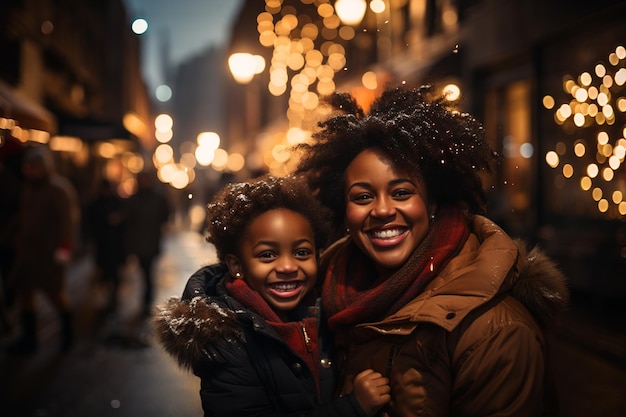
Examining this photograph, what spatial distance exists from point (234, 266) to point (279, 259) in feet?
0.75

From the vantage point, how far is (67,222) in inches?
296

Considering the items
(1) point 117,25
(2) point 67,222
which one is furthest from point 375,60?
(1) point 117,25

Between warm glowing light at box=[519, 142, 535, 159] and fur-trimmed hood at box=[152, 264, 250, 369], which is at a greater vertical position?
warm glowing light at box=[519, 142, 535, 159]

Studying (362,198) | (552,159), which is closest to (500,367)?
(362,198)

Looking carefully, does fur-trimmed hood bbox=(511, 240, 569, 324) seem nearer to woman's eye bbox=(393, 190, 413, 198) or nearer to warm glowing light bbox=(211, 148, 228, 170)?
woman's eye bbox=(393, 190, 413, 198)

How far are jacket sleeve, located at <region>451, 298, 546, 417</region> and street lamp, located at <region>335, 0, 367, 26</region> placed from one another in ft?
28.6

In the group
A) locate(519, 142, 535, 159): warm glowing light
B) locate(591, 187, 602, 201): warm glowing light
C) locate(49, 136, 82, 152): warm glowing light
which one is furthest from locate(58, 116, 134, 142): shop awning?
locate(591, 187, 602, 201): warm glowing light

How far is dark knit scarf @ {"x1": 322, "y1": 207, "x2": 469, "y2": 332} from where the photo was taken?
2178 mm

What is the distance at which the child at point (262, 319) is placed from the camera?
225 centimetres

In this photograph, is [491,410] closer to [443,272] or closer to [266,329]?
[443,272]

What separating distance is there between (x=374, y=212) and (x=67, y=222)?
603 centimetres

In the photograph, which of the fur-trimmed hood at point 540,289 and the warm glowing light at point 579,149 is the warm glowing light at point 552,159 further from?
the fur-trimmed hood at point 540,289

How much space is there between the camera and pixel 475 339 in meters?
1.94

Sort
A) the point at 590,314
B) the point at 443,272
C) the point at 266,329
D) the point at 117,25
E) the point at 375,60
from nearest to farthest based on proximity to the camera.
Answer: the point at 443,272 → the point at 266,329 → the point at 590,314 → the point at 375,60 → the point at 117,25
